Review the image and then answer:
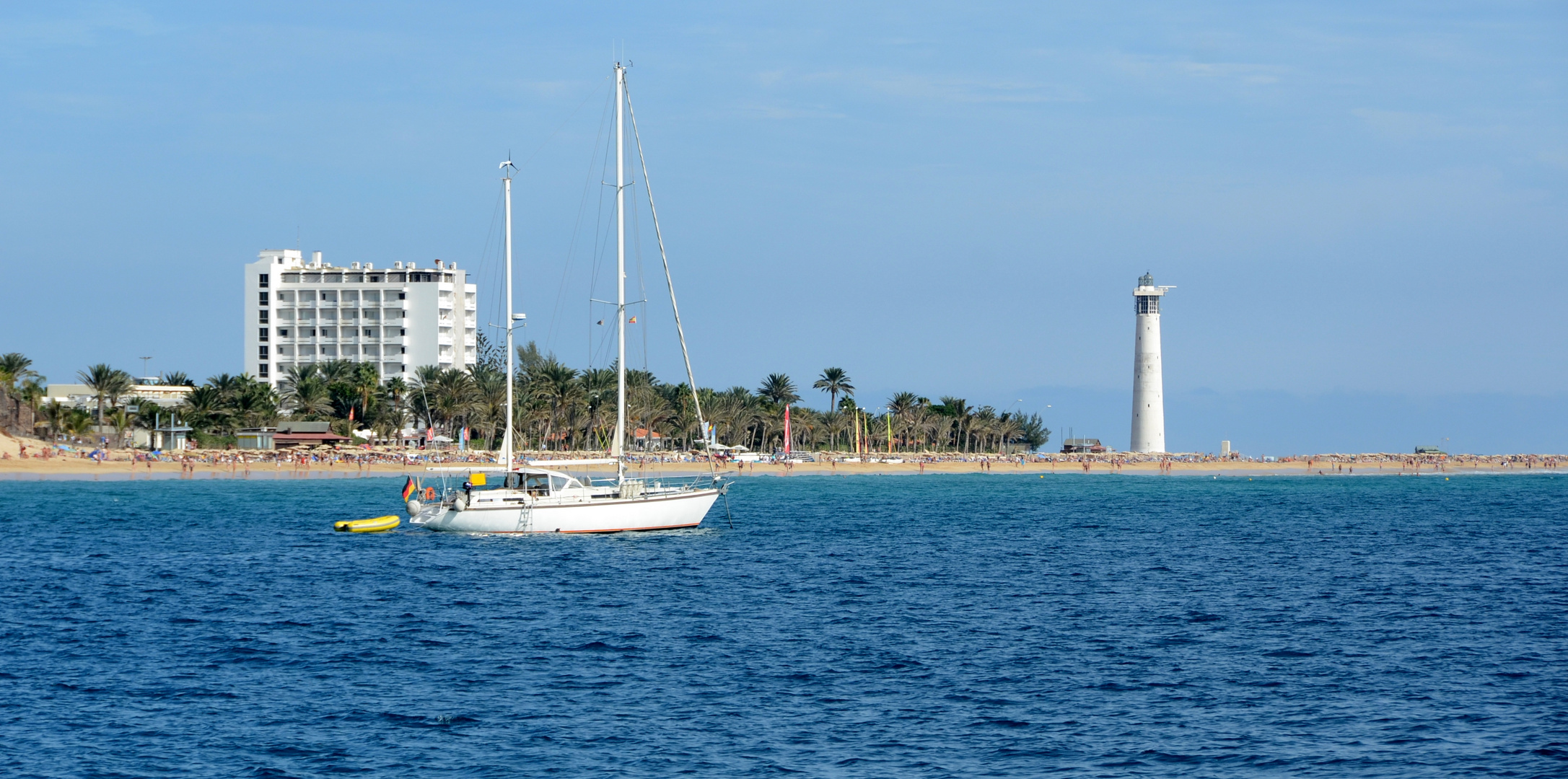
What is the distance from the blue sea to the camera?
20.4m

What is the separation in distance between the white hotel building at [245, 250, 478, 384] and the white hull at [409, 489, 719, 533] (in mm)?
136145

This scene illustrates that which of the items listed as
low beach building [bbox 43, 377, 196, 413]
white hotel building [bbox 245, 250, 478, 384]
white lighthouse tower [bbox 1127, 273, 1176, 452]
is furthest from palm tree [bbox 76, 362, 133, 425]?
white lighthouse tower [bbox 1127, 273, 1176, 452]

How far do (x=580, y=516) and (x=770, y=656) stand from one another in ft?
74.9

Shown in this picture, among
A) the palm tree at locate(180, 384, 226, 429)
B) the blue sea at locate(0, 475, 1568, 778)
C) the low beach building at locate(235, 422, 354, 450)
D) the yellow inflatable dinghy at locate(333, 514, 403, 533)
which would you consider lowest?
the blue sea at locate(0, 475, 1568, 778)

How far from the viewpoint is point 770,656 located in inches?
1113

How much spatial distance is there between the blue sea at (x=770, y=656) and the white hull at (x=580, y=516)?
782 mm

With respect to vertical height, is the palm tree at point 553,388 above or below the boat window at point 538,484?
above

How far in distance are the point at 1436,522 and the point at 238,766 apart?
220 feet

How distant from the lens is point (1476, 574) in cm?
4481

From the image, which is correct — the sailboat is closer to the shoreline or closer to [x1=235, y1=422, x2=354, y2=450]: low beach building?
the shoreline

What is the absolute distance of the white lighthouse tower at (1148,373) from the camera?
536 feet

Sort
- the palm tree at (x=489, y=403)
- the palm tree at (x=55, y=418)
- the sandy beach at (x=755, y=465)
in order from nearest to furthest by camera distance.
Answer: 1. the sandy beach at (x=755, y=465)
2. the palm tree at (x=55, y=418)
3. the palm tree at (x=489, y=403)

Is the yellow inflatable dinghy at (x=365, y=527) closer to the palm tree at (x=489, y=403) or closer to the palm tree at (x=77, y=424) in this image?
the palm tree at (x=489, y=403)

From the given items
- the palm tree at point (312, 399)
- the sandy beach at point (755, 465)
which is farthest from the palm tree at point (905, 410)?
the palm tree at point (312, 399)
